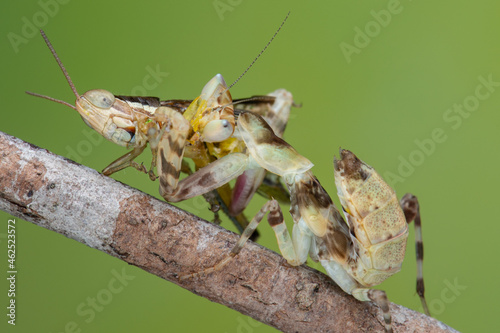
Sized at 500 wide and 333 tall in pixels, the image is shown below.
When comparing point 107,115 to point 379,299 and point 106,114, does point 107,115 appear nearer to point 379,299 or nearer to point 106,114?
point 106,114

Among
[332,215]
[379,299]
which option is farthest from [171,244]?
[379,299]

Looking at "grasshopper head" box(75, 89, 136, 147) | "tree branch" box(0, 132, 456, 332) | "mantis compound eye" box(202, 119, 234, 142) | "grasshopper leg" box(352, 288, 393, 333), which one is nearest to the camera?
"tree branch" box(0, 132, 456, 332)

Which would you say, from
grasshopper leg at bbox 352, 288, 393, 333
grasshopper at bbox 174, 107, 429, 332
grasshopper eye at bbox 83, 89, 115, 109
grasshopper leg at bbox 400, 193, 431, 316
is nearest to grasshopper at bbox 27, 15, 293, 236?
grasshopper eye at bbox 83, 89, 115, 109

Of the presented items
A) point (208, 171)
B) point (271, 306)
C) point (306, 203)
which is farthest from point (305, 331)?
point (208, 171)

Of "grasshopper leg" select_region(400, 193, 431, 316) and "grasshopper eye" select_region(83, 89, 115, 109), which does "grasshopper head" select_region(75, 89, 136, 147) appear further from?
"grasshopper leg" select_region(400, 193, 431, 316)

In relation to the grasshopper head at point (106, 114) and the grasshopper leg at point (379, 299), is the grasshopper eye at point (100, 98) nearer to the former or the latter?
the grasshopper head at point (106, 114)
